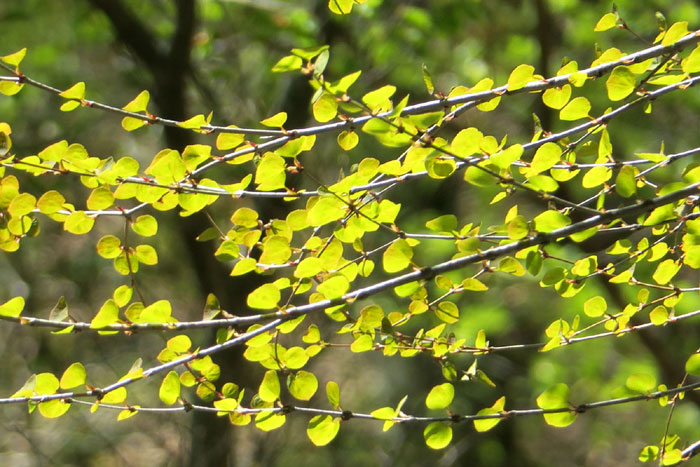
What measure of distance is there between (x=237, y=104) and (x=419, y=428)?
2.46 meters

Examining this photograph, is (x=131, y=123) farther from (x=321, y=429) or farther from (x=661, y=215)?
(x=661, y=215)

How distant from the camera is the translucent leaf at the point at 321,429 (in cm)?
124

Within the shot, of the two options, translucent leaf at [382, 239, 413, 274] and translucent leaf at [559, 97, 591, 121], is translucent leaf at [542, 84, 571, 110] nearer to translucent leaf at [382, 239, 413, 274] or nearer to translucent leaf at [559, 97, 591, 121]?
translucent leaf at [559, 97, 591, 121]

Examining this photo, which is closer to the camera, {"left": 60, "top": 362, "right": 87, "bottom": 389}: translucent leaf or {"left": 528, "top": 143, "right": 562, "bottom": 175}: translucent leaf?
{"left": 528, "top": 143, "right": 562, "bottom": 175}: translucent leaf

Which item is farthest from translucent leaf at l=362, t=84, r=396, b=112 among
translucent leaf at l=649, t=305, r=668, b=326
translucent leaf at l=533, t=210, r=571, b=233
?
translucent leaf at l=649, t=305, r=668, b=326

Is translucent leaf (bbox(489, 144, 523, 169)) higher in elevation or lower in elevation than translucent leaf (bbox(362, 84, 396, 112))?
lower

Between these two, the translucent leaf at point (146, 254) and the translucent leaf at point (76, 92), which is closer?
the translucent leaf at point (76, 92)

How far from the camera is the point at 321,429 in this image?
1.24m

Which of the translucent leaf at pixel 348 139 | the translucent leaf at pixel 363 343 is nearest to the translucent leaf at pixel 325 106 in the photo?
the translucent leaf at pixel 348 139

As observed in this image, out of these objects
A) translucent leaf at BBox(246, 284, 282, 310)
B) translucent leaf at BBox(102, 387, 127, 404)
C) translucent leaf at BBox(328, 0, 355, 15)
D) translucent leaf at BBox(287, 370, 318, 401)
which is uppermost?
translucent leaf at BBox(328, 0, 355, 15)

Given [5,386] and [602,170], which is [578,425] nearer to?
[5,386]

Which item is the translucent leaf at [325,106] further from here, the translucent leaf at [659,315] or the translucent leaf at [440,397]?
the translucent leaf at [659,315]

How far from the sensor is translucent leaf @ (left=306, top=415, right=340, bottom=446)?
124 cm

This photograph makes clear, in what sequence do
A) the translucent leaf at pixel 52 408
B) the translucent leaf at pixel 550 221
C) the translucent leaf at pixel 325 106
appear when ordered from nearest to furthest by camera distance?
the translucent leaf at pixel 325 106 < the translucent leaf at pixel 550 221 < the translucent leaf at pixel 52 408
